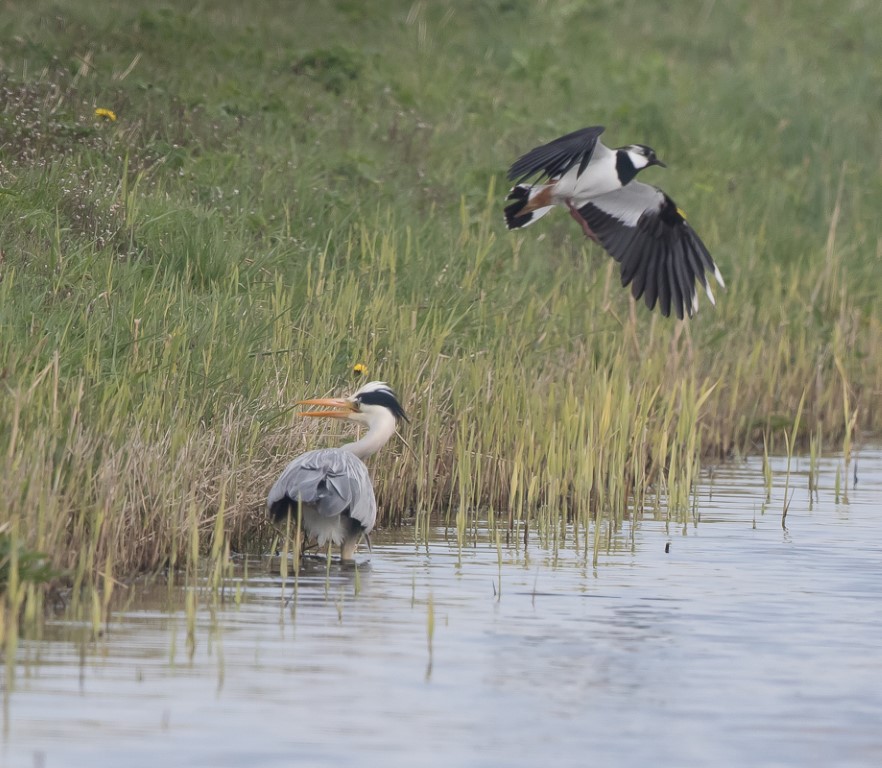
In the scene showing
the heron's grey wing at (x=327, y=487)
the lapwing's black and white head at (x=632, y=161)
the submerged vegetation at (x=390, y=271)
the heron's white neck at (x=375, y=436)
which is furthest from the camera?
the lapwing's black and white head at (x=632, y=161)

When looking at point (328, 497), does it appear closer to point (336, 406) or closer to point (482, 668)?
point (336, 406)

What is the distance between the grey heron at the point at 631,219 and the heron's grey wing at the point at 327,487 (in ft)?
10.2

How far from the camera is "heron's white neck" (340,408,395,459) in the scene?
318 inches

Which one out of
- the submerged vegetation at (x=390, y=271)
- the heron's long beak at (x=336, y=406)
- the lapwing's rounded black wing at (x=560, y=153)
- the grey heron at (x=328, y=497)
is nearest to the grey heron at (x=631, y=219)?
the submerged vegetation at (x=390, y=271)

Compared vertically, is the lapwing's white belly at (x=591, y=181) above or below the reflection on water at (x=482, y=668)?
above

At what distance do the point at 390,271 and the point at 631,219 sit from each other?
153 centimetres

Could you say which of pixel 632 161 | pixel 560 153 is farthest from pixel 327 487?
pixel 632 161

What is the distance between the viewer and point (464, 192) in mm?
13828

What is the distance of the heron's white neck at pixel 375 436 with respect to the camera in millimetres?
8078

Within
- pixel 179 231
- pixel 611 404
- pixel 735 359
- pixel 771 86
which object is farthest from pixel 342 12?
pixel 611 404

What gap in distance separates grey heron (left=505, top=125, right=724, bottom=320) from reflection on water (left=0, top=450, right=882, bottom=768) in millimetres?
2550

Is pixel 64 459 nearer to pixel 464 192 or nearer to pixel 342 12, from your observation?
A: pixel 464 192

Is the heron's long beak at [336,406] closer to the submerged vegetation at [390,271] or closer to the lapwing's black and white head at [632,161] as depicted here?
the submerged vegetation at [390,271]

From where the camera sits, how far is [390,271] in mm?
10094
